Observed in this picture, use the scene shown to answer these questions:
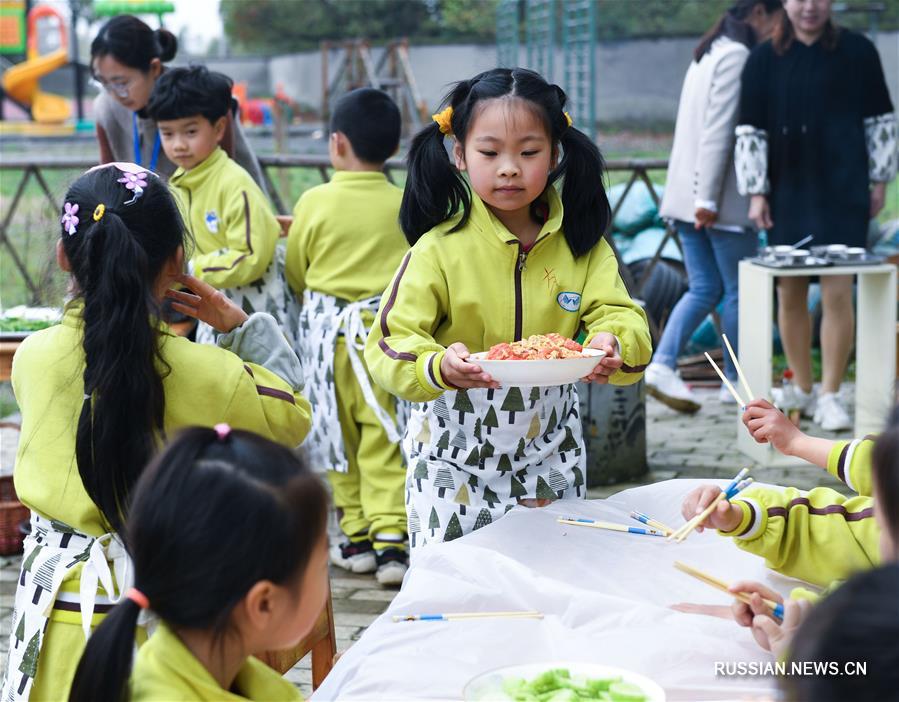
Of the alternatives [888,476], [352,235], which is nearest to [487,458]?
[888,476]

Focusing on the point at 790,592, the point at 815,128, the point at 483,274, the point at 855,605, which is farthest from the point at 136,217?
the point at 815,128

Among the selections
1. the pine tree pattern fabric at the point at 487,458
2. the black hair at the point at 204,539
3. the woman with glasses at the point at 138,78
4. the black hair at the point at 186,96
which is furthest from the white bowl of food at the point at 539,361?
the woman with glasses at the point at 138,78

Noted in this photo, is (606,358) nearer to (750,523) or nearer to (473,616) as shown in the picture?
(750,523)

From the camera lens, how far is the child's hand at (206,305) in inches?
89.7

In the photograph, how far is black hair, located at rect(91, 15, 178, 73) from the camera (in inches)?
177

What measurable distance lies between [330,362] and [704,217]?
7.91 ft

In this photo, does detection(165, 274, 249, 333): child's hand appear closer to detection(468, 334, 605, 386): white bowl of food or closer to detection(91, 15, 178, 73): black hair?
detection(468, 334, 605, 386): white bowl of food

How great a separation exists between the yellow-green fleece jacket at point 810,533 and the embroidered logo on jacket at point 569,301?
2.25 feet

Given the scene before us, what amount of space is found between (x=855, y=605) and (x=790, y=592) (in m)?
1.02

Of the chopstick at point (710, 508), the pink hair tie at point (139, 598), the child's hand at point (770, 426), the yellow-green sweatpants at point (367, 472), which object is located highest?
the pink hair tie at point (139, 598)

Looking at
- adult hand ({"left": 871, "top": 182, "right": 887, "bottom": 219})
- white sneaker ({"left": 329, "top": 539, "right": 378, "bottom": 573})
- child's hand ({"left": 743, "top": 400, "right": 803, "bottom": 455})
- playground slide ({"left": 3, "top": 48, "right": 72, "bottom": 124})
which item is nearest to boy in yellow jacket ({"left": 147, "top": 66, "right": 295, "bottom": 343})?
white sneaker ({"left": 329, "top": 539, "right": 378, "bottom": 573})

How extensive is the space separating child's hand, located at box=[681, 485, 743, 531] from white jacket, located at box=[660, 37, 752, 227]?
153 inches

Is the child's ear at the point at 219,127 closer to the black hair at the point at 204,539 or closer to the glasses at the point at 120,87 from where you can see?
the glasses at the point at 120,87

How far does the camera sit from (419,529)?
271cm
